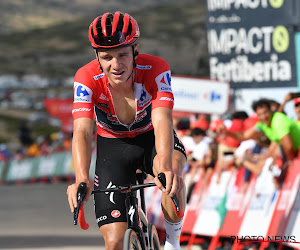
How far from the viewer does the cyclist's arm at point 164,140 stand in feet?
16.4

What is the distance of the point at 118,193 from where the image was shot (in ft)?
18.6

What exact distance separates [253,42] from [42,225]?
4487mm

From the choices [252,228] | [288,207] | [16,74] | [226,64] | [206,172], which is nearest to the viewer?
[288,207]

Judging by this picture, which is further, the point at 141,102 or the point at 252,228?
the point at 252,228

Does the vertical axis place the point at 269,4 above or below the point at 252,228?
above

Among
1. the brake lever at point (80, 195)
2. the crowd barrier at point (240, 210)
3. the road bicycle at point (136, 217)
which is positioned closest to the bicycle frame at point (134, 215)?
the road bicycle at point (136, 217)

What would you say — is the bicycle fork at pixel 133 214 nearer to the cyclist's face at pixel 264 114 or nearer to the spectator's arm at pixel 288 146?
the spectator's arm at pixel 288 146

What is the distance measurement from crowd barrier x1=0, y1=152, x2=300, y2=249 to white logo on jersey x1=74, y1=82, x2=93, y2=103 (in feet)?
8.88

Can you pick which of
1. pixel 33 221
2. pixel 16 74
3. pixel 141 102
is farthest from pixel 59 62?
pixel 141 102

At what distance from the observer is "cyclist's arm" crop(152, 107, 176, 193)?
16.4 feet

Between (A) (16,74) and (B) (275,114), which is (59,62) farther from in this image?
(B) (275,114)

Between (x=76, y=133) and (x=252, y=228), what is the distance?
153 inches

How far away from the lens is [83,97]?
5.44 metres

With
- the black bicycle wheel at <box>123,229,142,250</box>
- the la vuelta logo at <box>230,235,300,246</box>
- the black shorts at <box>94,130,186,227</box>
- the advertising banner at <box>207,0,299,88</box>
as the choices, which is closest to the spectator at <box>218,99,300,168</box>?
the la vuelta logo at <box>230,235,300,246</box>
